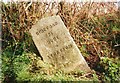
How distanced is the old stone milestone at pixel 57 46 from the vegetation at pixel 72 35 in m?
0.13

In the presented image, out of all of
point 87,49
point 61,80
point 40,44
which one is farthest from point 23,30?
point 61,80

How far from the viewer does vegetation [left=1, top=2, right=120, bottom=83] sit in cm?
A: 489

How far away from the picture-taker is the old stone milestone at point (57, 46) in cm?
502

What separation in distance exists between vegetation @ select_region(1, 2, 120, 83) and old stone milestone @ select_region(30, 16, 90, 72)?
131 mm

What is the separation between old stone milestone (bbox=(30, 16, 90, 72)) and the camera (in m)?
5.02

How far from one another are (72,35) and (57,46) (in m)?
0.75

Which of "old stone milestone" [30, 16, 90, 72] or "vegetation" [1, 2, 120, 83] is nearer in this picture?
"vegetation" [1, 2, 120, 83]

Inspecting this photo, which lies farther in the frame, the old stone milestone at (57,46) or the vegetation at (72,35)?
the old stone milestone at (57,46)

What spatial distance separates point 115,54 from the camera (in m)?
5.53

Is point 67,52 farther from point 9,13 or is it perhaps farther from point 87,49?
point 9,13

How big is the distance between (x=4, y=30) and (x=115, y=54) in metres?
2.15

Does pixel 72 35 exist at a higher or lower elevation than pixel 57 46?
higher

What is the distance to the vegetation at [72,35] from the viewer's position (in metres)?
4.89

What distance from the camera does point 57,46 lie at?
5.08 m
